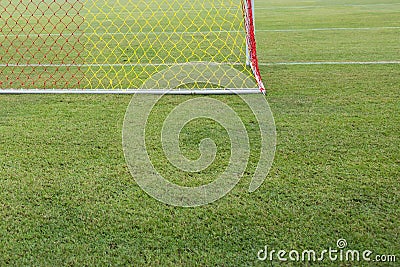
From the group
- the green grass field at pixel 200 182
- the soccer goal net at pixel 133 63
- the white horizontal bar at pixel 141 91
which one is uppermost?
the green grass field at pixel 200 182

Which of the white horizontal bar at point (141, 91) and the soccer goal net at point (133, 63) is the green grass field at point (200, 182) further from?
the soccer goal net at point (133, 63)

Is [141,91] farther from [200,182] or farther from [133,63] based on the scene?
[200,182]

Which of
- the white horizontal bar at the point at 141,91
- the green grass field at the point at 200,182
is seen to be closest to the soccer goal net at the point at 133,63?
the white horizontal bar at the point at 141,91

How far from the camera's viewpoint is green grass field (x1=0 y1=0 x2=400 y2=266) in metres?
2.01

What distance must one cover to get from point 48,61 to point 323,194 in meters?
4.83

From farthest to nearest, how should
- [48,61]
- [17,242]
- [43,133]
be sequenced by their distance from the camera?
[48,61], [43,133], [17,242]

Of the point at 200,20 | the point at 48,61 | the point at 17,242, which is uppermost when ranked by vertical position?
the point at 17,242

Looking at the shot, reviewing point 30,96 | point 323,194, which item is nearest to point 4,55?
point 30,96

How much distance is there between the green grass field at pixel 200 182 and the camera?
6.59 feet

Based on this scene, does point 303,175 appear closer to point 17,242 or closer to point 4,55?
point 17,242

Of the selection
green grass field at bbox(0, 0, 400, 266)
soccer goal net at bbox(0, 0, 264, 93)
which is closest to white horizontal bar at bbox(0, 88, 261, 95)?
soccer goal net at bbox(0, 0, 264, 93)

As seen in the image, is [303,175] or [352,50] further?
[352,50]

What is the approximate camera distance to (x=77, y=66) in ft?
18.4

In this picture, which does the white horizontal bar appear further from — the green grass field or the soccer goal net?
the green grass field
